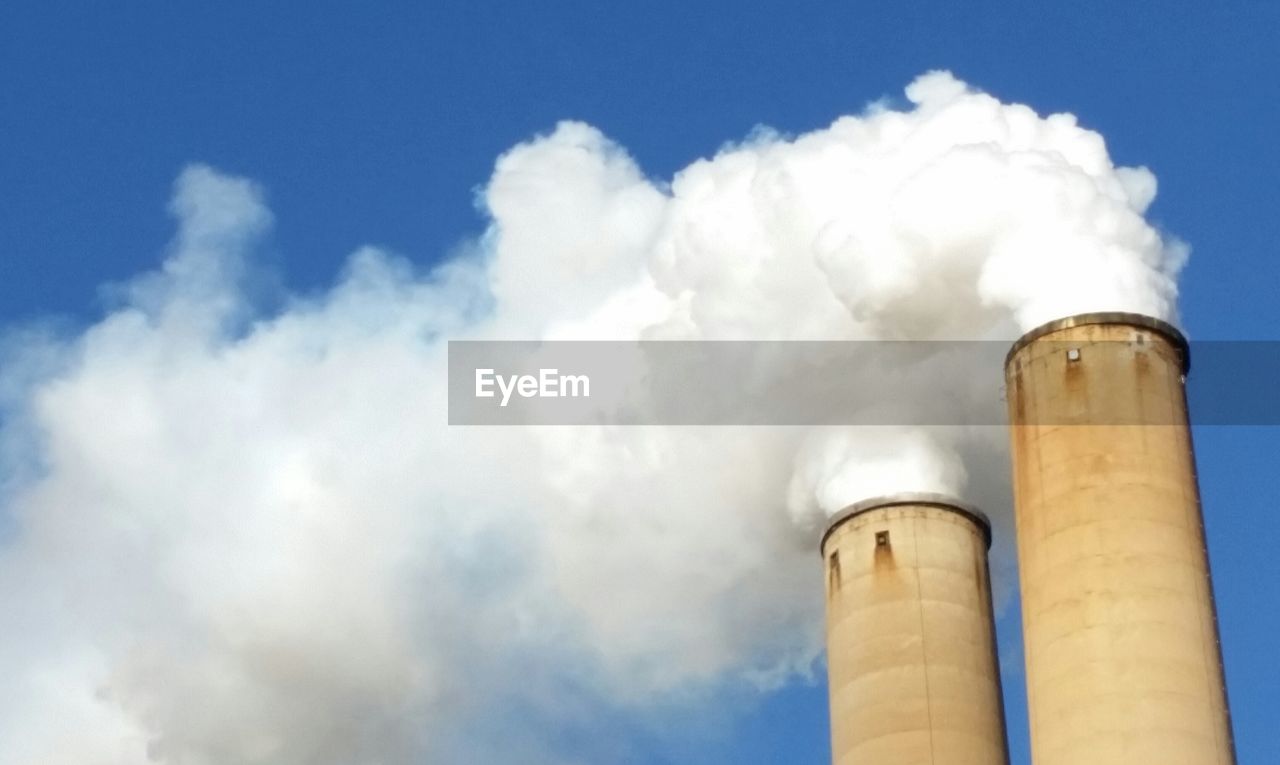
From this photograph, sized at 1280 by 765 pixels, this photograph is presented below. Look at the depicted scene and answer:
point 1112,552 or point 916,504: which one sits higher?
point 916,504

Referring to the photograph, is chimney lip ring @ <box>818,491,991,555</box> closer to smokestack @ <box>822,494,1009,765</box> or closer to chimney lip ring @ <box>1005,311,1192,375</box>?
smokestack @ <box>822,494,1009,765</box>

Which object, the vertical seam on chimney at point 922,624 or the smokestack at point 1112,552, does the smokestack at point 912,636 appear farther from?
the smokestack at point 1112,552

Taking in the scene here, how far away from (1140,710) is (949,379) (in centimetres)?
913

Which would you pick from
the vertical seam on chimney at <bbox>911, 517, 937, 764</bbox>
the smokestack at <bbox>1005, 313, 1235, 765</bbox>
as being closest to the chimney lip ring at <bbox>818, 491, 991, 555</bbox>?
A: the vertical seam on chimney at <bbox>911, 517, 937, 764</bbox>

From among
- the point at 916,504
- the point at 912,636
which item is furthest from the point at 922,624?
the point at 916,504

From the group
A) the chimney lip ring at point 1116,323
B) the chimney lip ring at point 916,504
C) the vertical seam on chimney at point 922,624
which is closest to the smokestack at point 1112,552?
the chimney lip ring at point 1116,323

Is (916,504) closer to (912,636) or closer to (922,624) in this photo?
(922,624)

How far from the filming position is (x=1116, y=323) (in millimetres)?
30781

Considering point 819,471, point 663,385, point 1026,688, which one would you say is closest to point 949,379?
point 819,471

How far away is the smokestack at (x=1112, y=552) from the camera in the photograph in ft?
92.5

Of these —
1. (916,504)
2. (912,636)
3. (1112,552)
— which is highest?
(916,504)

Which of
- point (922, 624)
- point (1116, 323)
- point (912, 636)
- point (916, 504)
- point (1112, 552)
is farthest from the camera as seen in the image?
point (916, 504)

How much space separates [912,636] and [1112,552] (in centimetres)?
505

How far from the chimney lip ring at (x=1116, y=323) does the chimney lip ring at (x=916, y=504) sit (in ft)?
12.4
